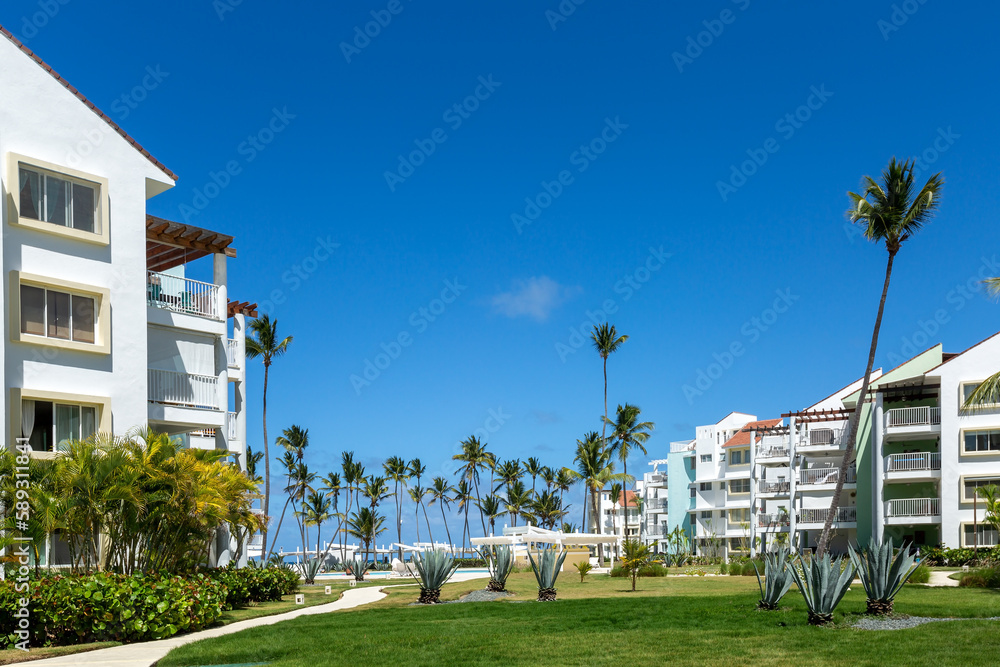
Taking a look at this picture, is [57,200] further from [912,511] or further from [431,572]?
[912,511]

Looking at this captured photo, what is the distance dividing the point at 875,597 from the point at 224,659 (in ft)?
36.4

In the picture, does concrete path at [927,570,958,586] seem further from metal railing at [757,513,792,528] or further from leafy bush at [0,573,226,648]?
metal railing at [757,513,792,528]

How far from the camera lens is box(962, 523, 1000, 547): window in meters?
46.3

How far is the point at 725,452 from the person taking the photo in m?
78.2

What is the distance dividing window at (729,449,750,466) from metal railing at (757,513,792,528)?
9720 millimetres

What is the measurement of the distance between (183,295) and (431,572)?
12.2 metres

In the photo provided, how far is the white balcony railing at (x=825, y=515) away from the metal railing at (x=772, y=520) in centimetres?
278

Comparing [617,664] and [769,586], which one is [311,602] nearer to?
[769,586]

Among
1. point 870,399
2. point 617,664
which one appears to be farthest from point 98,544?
point 870,399

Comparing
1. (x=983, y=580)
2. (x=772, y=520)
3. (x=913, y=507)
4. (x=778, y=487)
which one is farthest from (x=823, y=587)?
(x=772, y=520)

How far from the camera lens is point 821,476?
60000 mm

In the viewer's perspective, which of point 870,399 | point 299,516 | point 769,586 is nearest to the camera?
point 769,586

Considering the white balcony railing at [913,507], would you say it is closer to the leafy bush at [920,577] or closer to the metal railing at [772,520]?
the metal railing at [772,520]

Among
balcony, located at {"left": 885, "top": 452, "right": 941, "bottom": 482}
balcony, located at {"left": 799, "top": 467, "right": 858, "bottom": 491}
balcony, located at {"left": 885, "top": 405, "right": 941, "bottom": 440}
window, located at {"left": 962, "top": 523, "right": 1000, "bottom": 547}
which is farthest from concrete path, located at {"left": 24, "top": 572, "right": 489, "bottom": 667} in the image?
balcony, located at {"left": 799, "top": 467, "right": 858, "bottom": 491}
